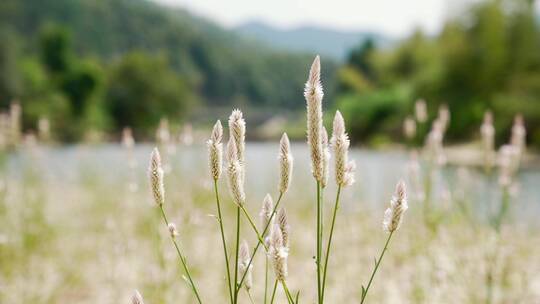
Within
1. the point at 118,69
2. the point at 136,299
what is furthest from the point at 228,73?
the point at 136,299

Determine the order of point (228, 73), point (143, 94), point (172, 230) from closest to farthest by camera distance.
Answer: point (172, 230) → point (143, 94) → point (228, 73)

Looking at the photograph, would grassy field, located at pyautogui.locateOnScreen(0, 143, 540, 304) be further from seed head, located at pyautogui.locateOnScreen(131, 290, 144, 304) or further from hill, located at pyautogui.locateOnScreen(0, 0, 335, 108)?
hill, located at pyautogui.locateOnScreen(0, 0, 335, 108)

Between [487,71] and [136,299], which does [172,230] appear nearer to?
[136,299]

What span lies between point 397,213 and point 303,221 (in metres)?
7.91

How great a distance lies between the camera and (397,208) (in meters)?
1.00

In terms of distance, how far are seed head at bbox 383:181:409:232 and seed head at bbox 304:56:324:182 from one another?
143mm

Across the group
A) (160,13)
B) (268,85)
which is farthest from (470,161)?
(160,13)

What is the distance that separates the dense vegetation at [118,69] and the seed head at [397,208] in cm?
1975

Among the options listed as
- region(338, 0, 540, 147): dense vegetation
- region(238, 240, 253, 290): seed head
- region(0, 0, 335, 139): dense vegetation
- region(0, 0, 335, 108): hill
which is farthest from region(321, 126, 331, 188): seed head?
region(0, 0, 335, 108): hill

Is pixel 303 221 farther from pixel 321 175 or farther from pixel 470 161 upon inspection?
pixel 470 161

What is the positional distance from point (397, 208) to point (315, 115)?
0.23m

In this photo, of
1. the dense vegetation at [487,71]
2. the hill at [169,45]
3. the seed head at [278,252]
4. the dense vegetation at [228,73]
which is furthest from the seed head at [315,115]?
the hill at [169,45]

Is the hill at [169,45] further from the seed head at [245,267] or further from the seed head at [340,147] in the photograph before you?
the seed head at [340,147]

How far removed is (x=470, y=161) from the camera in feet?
76.3
